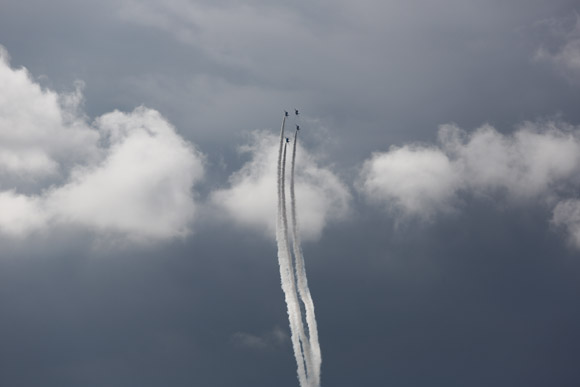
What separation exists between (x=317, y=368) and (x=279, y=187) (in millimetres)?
53449

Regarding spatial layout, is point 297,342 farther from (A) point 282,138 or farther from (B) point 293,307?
(A) point 282,138

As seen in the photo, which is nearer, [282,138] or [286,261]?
[286,261]

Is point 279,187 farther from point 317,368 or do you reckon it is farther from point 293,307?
point 317,368

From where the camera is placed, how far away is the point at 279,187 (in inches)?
6358

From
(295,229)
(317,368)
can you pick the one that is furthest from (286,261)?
(317,368)

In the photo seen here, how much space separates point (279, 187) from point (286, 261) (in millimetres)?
21778

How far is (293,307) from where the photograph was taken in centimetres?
15675

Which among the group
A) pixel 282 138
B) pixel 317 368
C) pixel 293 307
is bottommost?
pixel 317 368

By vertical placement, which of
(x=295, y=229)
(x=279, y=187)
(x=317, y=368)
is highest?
(x=279, y=187)

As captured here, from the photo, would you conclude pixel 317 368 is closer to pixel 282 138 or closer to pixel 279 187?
pixel 279 187

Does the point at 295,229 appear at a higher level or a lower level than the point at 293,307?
higher

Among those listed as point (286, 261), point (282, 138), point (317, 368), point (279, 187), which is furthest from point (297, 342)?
point (282, 138)

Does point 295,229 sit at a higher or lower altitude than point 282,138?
lower

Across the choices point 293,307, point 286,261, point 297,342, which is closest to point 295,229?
point 286,261
